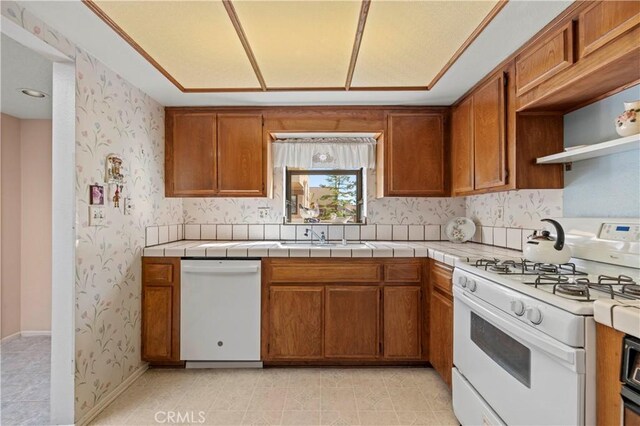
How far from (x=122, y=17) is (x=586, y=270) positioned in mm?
2663

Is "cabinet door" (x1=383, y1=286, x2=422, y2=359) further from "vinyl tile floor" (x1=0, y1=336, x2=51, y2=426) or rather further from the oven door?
"vinyl tile floor" (x1=0, y1=336, x2=51, y2=426)

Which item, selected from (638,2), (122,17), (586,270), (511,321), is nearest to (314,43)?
(122,17)

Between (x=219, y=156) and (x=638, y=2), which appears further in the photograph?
(x=219, y=156)

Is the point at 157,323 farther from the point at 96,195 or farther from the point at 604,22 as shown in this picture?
the point at 604,22

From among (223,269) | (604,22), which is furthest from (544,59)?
(223,269)

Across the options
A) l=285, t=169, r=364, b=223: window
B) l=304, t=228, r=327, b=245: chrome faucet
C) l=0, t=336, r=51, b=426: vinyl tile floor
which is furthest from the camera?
l=285, t=169, r=364, b=223: window

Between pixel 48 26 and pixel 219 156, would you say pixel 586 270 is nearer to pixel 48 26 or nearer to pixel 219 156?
pixel 219 156

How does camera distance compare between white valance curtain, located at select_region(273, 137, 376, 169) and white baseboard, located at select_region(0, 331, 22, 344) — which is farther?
white valance curtain, located at select_region(273, 137, 376, 169)

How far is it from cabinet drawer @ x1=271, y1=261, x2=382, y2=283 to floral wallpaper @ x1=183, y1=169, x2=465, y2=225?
29.5 inches

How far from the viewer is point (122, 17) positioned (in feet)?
4.86

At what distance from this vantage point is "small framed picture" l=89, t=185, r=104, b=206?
5.96 feet

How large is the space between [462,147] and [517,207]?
62 cm

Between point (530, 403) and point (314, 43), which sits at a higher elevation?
point (314, 43)

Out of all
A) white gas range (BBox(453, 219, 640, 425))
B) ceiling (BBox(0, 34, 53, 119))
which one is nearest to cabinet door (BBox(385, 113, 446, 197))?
white gas range (BBox(453, 219, 640, 425))
